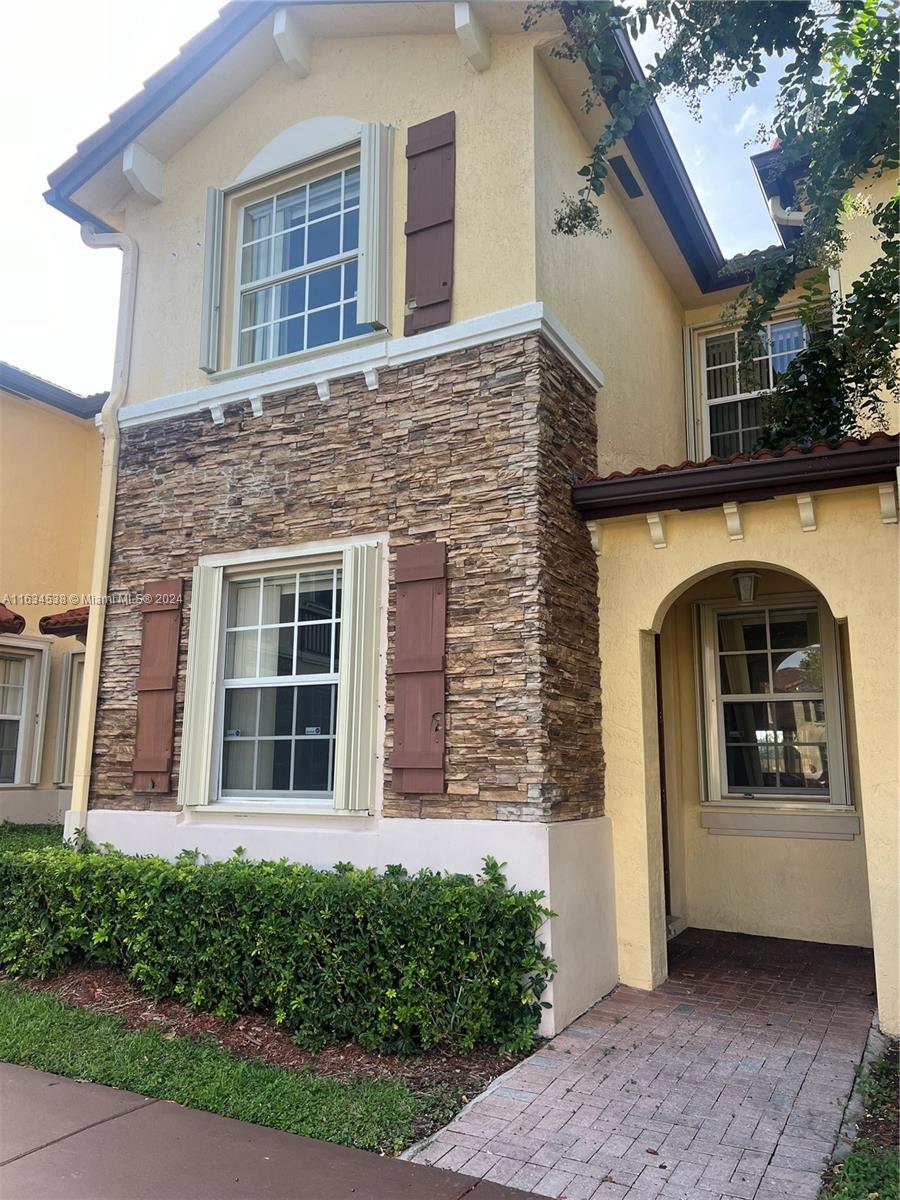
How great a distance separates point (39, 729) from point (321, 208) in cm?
767

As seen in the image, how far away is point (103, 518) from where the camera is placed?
795cm

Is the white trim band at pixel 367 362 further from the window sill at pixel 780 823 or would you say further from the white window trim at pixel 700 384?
the window sill at pixel 780 823

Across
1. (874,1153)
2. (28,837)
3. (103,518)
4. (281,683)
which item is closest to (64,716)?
(28,837)

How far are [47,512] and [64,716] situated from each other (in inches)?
111

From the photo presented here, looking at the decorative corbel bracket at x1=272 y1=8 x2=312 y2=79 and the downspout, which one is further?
the downspout

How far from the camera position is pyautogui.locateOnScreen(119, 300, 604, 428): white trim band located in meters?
6.36

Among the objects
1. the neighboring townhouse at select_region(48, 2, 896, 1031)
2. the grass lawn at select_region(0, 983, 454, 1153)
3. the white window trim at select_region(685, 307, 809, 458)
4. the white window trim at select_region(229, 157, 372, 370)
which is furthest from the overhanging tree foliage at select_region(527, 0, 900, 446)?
the grass lawn at select_region(0, 983, 454, 1153)

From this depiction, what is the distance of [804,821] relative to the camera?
301 inches

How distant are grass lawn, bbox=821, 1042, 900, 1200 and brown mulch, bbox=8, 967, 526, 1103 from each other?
1.78m

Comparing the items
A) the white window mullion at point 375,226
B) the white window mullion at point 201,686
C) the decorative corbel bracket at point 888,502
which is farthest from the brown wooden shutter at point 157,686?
the decorative corbel bracket at point 888,502

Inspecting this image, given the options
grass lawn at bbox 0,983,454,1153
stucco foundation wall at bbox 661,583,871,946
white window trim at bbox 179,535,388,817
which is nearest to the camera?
grass lawn at bbox 0,983,454,1153

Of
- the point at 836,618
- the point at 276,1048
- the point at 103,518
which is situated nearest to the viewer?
the point at 276,1048

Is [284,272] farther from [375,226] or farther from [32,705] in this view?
[32,705]

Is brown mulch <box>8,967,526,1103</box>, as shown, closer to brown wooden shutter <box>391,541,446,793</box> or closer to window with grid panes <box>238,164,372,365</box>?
brown wooden shutter <box>391,541,446,793</box>
